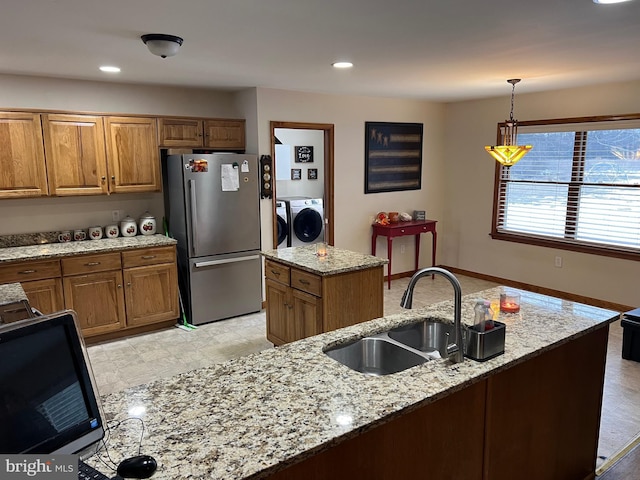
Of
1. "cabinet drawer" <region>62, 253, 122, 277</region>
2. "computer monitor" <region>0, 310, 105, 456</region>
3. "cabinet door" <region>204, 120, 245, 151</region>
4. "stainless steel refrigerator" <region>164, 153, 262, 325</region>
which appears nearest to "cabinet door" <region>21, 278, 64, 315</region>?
"cabinet drawer" <region>62, 253, 122, 277</region>

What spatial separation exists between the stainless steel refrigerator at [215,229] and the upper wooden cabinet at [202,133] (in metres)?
0.28

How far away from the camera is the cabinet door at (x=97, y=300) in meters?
3.97

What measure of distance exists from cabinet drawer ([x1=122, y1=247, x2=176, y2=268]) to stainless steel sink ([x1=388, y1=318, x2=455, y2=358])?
281 centimetres

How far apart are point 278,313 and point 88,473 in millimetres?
2675

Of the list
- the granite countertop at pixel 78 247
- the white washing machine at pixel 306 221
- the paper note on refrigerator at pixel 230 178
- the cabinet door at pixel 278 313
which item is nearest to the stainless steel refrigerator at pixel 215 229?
the paper note on refrigerator at pixel 230 178

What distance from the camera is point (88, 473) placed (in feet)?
3.65

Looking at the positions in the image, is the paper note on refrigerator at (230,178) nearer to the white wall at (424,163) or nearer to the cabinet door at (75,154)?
the white wall at (424,163)

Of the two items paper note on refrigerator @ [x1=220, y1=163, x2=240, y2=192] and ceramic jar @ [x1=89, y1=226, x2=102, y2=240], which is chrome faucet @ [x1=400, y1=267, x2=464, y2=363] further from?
ceramic jar @ [x1=89, y1=226, x2=102, y2=240]

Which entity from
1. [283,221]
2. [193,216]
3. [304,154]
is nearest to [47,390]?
[193,216]

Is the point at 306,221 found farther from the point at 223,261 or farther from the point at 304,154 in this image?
the point at 223,261

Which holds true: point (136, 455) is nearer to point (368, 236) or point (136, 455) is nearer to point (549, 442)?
point (549, 442)

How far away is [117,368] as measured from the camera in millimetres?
3686

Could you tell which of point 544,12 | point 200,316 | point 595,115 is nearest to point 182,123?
point 200,316

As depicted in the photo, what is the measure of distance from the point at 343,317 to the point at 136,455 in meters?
2.29
